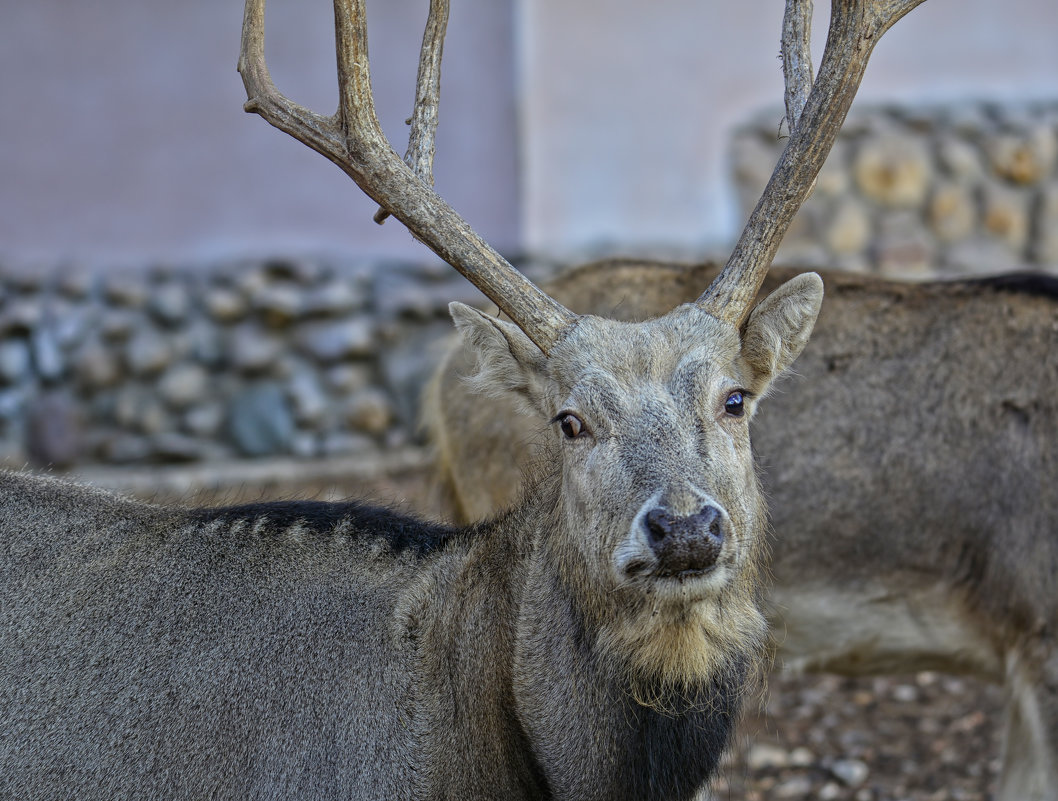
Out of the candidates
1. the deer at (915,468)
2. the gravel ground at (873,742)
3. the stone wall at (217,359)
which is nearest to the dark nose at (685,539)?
the deer at (915,468)

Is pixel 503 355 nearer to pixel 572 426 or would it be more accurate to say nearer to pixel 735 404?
pixel 572 426

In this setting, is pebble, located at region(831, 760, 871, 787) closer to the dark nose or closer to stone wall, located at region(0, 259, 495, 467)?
the dark nose

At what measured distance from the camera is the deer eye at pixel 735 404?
3340 mm

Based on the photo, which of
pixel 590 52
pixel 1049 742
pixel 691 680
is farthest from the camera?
pixel 590 52

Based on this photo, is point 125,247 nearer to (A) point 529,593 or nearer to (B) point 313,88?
(B) point 313,88

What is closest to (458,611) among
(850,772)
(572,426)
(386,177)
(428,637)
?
(428,637)

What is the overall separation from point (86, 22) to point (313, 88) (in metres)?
1.83

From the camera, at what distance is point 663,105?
8.50 metres

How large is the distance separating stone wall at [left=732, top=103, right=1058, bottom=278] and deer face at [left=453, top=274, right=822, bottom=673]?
18.0 feet

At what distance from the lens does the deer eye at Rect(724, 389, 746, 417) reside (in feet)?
11.0

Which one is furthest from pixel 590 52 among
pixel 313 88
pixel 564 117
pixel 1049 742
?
pixel 1049 742

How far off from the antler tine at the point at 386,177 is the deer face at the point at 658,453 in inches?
4.0

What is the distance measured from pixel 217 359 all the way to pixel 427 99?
18.7 feet

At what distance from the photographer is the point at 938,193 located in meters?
8.81
